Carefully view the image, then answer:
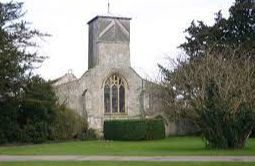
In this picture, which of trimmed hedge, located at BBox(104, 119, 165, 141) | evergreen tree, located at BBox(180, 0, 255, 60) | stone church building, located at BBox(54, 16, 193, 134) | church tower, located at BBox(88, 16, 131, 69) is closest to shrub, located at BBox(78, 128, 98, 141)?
trimmed hedge, located at BBox(104, 119, 165, 141)

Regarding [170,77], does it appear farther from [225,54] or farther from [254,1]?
[254,1]

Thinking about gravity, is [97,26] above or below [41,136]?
above

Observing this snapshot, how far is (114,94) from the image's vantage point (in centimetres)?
5866

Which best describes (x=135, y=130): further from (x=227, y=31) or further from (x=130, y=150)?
(x=130, y=150)

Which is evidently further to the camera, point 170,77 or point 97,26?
point 97,26

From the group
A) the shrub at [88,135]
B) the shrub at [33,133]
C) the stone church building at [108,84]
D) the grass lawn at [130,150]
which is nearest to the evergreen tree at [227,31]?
the stone church building at [108,84]

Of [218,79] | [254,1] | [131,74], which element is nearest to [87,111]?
[131,74]

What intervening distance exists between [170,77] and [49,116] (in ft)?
34.4

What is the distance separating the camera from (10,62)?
38.1m

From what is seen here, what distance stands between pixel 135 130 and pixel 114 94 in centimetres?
976

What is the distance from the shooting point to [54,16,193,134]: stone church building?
56750mm

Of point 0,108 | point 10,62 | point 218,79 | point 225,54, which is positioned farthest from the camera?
point 225,54

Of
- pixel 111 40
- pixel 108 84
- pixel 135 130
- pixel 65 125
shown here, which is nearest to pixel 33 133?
pixel 65 125

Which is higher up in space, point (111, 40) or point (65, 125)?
point (111, 40)
